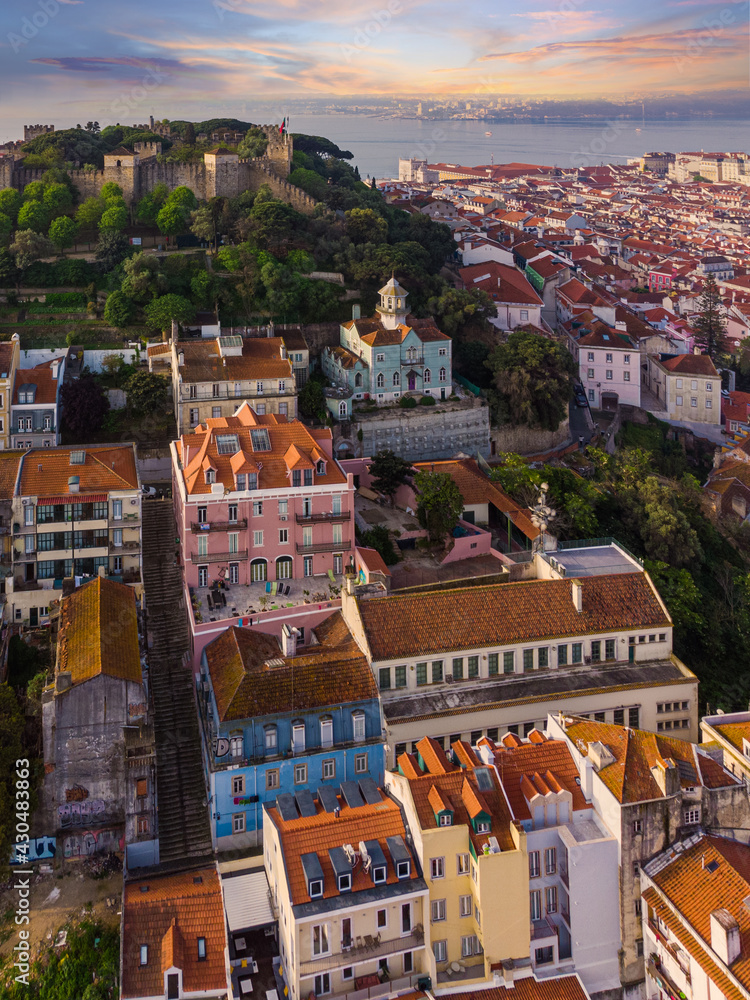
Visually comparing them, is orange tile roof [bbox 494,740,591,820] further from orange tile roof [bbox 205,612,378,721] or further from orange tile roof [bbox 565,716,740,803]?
orange tile roof [bbox 205,612,378,721]

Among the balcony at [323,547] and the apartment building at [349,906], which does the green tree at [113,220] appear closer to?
the balcony at [323,547]

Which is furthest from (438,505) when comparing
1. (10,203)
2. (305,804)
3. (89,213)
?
(10,203)

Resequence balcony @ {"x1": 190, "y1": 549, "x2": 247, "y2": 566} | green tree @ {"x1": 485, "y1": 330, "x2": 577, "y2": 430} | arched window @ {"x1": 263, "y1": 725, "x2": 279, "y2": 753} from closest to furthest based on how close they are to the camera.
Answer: arched window @ {"x1": 263, "y1": 725, "x2": 279, "y2": 753}
balcony @ {"x1": 190, "y1": 549, "x2": 247, "y2": 566}
green tree @ {"x1": 485, "y1": 330, "x2": 577, "y2": 430}

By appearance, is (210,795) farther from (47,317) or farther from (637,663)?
(47,317)

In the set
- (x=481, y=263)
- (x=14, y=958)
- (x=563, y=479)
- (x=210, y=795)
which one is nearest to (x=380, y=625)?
(x=210, y=795)

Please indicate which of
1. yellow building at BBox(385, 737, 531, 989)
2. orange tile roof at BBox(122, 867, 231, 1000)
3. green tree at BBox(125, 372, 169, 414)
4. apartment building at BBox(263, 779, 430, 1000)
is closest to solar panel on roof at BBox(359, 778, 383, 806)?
apartment building at BBox(263, 779, 430, 1000)
